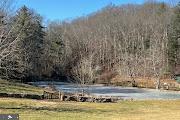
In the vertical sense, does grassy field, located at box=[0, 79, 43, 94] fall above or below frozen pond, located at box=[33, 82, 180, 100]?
above

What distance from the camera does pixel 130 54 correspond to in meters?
116

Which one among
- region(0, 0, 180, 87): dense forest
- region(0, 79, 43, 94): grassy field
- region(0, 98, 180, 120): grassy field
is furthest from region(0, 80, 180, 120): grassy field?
region(0, 0, 180, 87): dense forest

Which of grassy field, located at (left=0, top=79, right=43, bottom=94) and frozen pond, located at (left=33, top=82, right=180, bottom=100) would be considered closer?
grassy field, located at (left=0, top=79, right=43, bottom=94)

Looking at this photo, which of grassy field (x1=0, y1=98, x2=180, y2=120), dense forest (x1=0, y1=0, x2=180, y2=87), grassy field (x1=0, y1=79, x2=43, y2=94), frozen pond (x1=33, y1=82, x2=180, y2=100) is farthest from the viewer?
dense forest (x1=0, y1=0, x2=180, y2=87)

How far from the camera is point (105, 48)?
12744 cm

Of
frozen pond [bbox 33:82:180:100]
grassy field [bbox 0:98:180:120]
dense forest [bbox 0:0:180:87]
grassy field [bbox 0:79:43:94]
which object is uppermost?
dense forest [bbox 0:0:180:87]

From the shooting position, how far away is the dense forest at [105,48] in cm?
8510

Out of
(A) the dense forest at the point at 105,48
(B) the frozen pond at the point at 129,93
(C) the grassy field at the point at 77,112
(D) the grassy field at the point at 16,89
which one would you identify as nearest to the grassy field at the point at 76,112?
(C) the grassy field at the point at 77,112

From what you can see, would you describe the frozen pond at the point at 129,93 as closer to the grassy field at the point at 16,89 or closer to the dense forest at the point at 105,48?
the dense forest at the point at 105,48

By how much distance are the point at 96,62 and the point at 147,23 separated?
27080 mm

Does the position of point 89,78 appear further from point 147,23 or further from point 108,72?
point 147,23

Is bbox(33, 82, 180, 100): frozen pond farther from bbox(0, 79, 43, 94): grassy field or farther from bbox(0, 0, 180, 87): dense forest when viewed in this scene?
bbox(0, 79, 43, 94): grassy field

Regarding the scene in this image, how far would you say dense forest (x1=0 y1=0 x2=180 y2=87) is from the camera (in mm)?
85100

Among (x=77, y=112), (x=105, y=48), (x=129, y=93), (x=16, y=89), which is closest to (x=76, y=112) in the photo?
(x=77, y=112)
